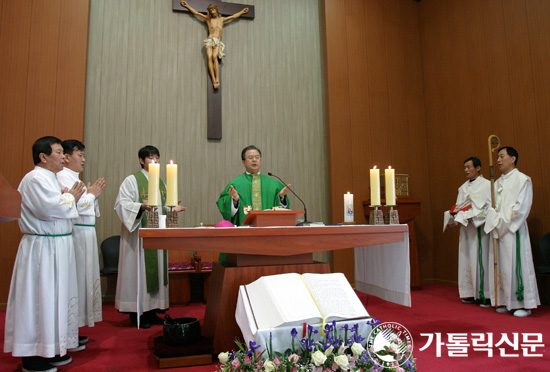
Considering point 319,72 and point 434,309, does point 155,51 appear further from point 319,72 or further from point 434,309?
point 434,309

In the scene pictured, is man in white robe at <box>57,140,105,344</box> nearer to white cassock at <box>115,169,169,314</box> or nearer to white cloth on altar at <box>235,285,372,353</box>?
white cassock at <box>115,169,169,314</box>

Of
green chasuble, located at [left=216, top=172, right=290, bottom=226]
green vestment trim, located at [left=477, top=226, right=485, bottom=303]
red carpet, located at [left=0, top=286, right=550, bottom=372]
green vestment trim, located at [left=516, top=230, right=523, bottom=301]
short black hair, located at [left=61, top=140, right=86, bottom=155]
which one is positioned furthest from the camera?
green vestment trim, located at [left=477, top=226, right=485, bottom=303]

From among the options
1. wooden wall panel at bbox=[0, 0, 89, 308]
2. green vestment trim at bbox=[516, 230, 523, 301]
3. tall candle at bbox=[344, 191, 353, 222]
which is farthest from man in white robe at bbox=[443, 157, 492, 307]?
wooden wall panel at bbox=[0, 0, 89, 308]

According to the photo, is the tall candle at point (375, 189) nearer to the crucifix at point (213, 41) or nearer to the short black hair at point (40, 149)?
the short black hair at point (40, 149)

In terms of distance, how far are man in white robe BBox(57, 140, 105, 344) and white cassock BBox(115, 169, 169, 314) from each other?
0.32 metres

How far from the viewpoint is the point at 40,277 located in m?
2.78

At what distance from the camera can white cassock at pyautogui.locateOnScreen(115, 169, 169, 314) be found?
13.0 ft

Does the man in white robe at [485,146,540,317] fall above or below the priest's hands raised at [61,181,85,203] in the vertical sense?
below

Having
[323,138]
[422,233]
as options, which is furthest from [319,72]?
[422,233]

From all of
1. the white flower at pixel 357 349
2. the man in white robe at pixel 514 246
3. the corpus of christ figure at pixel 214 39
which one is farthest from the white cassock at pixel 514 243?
the corpus of christ figure at pixel 214 39

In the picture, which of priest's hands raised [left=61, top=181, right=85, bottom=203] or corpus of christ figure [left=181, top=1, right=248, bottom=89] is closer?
priest's hands raised [left=61, top=181, right=85, bottom=203]

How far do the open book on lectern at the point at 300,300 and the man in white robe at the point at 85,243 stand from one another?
1.66 m

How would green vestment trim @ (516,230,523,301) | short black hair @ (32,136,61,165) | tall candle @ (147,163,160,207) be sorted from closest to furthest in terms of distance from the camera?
tall candle @ (147,163,160,207), short black hair @ (32,136,61,165), green vestment trim @ (516,230,523,301)

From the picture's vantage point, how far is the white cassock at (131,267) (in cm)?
398
